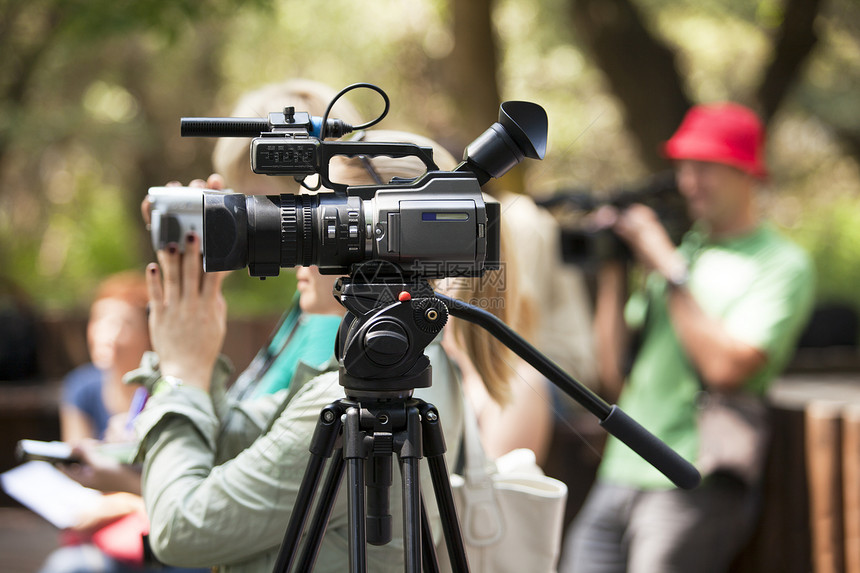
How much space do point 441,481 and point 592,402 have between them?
28cm

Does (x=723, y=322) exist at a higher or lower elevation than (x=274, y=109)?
lower

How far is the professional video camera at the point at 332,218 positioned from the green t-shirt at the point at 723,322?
171 cm

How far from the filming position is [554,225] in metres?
3.58

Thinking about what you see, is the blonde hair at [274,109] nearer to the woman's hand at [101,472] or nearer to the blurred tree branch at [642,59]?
the woman's hand at [101,472]

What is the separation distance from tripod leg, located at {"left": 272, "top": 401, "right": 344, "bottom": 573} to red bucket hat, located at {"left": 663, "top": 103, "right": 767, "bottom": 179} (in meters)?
2.17

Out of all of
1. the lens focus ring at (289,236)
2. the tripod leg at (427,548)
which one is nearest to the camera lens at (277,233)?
the lens focus ring at (289,236)

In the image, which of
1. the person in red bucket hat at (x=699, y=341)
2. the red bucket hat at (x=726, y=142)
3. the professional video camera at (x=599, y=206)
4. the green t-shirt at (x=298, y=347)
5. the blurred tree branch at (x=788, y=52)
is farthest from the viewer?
the blurred tree branch at (x=788, y=52)

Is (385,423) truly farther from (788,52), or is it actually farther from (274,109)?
(788,52)

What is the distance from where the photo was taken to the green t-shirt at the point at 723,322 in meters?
2.83

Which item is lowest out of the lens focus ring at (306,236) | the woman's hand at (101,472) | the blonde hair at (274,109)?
the woman's hand at (101,472)

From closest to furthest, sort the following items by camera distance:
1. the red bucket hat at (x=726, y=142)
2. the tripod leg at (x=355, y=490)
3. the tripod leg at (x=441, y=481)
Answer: the tripod leg at (x=355, y=490) → the tripod leg at (x=441, y=481) → the red bucket hat at (x=726, y=142)

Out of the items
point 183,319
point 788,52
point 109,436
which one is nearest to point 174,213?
point 183,319

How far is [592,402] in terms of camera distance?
1.46 m

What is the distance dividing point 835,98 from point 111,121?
876 centimetres
